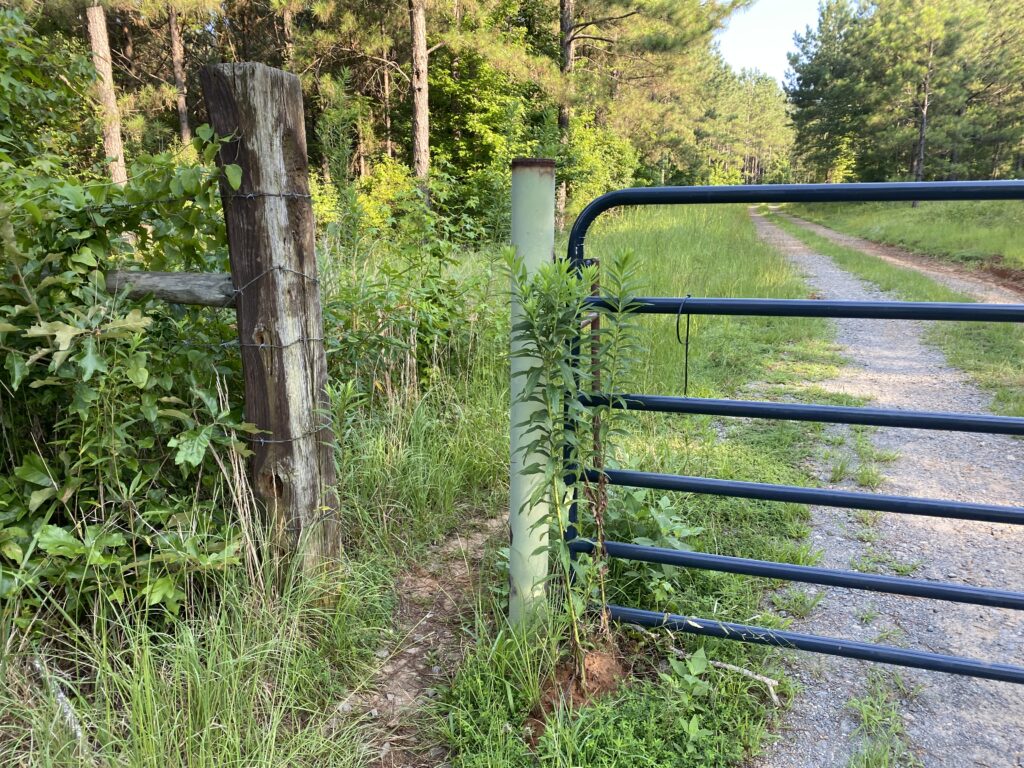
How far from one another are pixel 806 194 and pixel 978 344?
6.02 meters

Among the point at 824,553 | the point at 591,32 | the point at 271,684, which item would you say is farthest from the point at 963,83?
the point at 271,684

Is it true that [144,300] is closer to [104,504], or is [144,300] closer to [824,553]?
[104,504]

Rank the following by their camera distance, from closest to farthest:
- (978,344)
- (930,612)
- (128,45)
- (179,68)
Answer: (930,612), (978,344), (179,68), (128,45)

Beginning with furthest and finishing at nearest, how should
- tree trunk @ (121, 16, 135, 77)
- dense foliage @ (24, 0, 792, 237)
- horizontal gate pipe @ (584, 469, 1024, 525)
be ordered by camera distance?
tree trunk @ (121, 16, 135, 77) → dense foliage @ (24, 0, 792, 237) → horizontal gate pipe @ (584, 469, 1024, 525)

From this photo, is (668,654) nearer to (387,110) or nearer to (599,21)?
(599,21)

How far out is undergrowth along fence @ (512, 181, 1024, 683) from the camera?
5.44 ft

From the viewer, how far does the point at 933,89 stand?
28688 millimetres

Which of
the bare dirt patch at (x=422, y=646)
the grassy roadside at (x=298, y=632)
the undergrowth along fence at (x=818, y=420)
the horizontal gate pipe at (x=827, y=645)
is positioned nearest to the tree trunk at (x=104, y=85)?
the grassy roadside at (x=298, y=632)

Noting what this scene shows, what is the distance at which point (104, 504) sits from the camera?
215 centimetres

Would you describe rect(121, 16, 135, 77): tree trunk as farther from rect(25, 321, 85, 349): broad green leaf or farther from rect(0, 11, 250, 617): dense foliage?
rect(25, 321, 85, 349): broad green leaf

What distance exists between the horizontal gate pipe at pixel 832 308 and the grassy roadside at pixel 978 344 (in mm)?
3553

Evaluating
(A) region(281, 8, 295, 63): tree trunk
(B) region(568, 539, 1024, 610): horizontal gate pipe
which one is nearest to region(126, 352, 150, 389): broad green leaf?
(B) region(568, 539, 1024, 610): horizontal gate pipe

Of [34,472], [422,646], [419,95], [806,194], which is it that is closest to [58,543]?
[34,472]

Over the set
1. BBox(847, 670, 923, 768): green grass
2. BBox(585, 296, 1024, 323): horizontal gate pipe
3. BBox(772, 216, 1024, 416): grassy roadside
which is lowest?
BBox(847, 670, 923, 768): green grass
